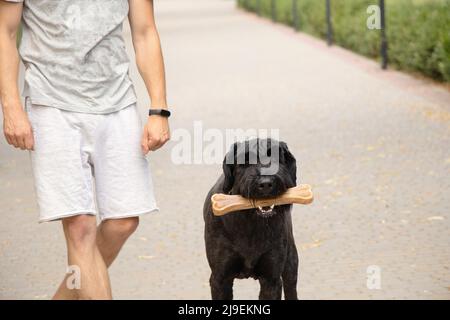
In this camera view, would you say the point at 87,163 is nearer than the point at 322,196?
Yes

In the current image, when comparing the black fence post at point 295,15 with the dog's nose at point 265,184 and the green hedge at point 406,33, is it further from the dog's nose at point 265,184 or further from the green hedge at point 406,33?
the dog's nose at point 265,184

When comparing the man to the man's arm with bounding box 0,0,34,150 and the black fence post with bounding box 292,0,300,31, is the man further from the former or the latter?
the black fence post with bounding box 292,0,300,31

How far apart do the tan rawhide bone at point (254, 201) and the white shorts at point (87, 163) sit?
0.33 meters

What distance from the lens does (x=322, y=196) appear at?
945 centimetres

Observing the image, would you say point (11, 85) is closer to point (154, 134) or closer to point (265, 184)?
point (154, 134)

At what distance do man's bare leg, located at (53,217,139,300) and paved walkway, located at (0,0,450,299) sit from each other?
141 centimetres

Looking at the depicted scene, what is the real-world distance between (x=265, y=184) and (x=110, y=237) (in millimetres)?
896

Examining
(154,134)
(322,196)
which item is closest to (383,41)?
(322,196)

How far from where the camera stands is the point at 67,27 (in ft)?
15.4

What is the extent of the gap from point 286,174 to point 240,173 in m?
0.21

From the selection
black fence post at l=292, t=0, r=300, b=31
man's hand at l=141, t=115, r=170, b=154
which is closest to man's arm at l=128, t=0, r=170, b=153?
man's hand at l=141, t=115, r=170, b=154

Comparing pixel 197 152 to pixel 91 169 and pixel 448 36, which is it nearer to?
pixel 448 36

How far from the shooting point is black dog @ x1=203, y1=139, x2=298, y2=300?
4.79 m
